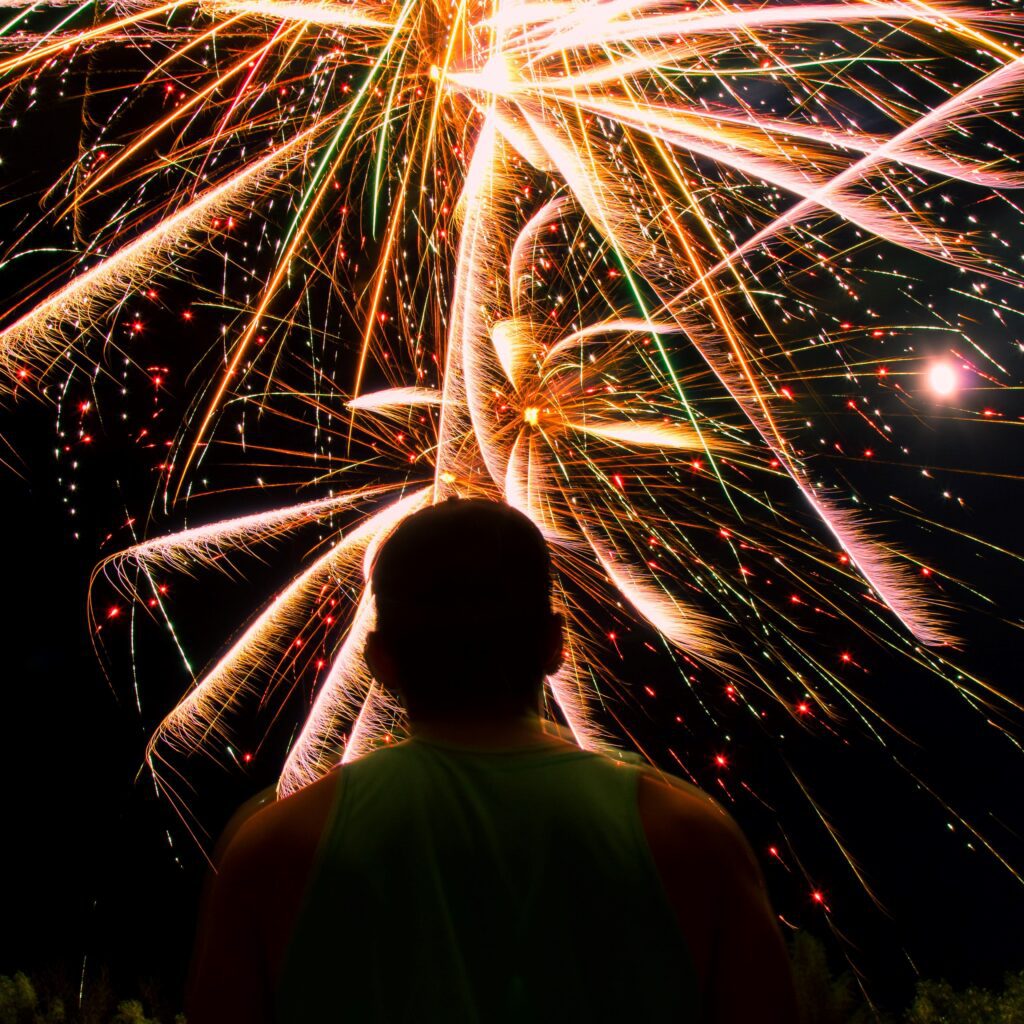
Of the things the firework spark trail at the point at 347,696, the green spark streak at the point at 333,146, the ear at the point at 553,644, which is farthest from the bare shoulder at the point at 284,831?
the green spark streak at the point at 333,146

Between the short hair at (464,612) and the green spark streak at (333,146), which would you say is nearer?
the short hair at (464,612)

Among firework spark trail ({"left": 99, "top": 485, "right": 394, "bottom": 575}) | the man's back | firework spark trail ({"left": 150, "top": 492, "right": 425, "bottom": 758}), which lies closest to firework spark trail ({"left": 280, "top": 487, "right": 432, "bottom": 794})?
firework spark trail ({"left": 150, "top": 492, "right": 425, "bottom": 758})

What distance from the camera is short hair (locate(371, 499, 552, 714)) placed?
646 millimetres

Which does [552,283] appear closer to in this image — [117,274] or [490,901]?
[117,274]

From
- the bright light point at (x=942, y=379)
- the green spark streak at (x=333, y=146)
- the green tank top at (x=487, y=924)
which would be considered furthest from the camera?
the bright light point at (x=942, y=379)

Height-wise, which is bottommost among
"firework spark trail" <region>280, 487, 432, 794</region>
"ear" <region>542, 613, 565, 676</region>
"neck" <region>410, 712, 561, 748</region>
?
"firework spark trail" <region>280, 487, 432, 794</region>

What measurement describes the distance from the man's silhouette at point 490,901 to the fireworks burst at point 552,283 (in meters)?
1.43

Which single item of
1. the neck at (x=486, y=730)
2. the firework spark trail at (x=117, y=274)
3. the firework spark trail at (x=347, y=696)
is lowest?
the firework spark trail at (x=347, y=696)

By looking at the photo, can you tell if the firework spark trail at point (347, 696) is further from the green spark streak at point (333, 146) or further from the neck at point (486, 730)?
the neck at point (486, 730)

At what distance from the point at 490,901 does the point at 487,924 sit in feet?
0.04

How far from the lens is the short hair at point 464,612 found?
646 millimetres

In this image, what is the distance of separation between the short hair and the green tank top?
0.32 feet

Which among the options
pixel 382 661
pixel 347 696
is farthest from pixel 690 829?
pixel 347 696

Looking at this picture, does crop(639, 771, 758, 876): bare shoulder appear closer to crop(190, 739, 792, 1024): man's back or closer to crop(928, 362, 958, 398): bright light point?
crop(190, 739, 792, 1024): man's back
